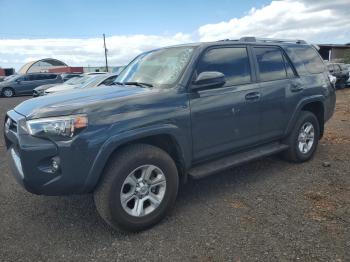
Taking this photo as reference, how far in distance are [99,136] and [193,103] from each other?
1149 millimetres

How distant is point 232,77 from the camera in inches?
168

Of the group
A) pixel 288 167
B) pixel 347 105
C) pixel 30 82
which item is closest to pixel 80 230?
pixel 288 167

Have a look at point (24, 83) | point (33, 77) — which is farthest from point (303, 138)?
point (33, 77)

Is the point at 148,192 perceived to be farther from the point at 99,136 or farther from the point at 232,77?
the point at 232,77

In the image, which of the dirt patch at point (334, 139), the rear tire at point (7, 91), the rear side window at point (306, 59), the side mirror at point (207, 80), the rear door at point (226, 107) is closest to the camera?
the side mirror at point (207, 80)

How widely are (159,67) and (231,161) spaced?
142 centimetres

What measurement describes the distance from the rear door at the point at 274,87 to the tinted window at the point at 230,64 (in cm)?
23

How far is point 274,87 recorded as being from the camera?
4730mm

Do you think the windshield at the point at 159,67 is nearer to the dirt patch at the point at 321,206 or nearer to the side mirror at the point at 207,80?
the side mirror at the point at 207,80

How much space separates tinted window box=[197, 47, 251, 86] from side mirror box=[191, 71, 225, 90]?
0.21m

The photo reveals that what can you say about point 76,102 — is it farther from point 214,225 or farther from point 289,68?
point 289,68

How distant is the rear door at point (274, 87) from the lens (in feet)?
15.1

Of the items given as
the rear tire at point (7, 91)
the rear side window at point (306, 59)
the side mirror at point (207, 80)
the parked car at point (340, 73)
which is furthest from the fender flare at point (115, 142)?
the rear tire at point (7, 91)

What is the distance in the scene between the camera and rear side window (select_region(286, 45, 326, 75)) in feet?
17.3
